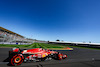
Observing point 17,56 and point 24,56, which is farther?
point 24,56

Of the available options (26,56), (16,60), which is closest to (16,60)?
(16,60)

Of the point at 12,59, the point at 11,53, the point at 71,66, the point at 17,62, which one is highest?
the point at 11,53

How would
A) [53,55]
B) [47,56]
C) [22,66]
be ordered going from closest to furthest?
[22,66]
[47,56]
[53,55]

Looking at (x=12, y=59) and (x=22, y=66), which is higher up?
(x=12, y=59)

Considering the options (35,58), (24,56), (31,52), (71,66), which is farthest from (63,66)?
(24,56)

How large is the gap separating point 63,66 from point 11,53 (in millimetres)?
3454

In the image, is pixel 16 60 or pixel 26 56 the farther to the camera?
pixel 26 56

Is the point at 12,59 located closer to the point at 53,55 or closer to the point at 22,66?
the point at 22,66

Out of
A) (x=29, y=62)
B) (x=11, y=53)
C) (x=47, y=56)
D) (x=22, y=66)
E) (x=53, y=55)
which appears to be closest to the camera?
(x=22, y=66)

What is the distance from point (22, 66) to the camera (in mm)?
3146

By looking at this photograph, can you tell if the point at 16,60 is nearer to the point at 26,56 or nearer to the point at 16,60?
the point at 16,60

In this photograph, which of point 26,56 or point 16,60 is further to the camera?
point 26,56

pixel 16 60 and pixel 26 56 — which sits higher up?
pixel 26 56

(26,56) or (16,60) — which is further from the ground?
(26,56)
